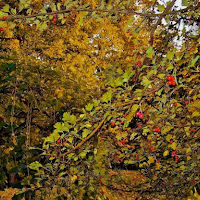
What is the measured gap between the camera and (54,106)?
9.98 feet

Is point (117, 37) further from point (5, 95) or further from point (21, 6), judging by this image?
point (21, 6)

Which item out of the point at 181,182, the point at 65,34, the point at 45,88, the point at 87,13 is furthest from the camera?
the point at 65,34

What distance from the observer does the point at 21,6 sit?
167 cm

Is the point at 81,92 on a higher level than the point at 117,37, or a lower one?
lower

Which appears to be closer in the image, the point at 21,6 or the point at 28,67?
the point at 21,6

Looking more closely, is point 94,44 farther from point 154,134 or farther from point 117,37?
point 154,134

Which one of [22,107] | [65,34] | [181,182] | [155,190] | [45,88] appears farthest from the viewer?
[65,34]

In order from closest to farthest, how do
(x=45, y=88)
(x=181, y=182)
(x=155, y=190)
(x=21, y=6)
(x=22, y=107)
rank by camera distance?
(x=21, y=6) < (x=22, y=107) < (x=45, y=88) < (x=181, y=182) < (x=155, y=190)

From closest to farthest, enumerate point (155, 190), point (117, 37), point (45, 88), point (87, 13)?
point (87, 13) → point (45, 88) → point (155, 190) → point (117, 37)

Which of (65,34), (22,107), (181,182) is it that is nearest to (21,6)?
(22,107)

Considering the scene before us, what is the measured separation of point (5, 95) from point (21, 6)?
1543 millimetres

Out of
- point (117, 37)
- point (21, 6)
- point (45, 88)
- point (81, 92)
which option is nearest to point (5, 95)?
point (45, 88)

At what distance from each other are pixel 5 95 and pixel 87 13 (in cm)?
167

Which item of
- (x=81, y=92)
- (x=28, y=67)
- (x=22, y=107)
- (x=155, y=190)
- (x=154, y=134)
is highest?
(x=28, y=67)
